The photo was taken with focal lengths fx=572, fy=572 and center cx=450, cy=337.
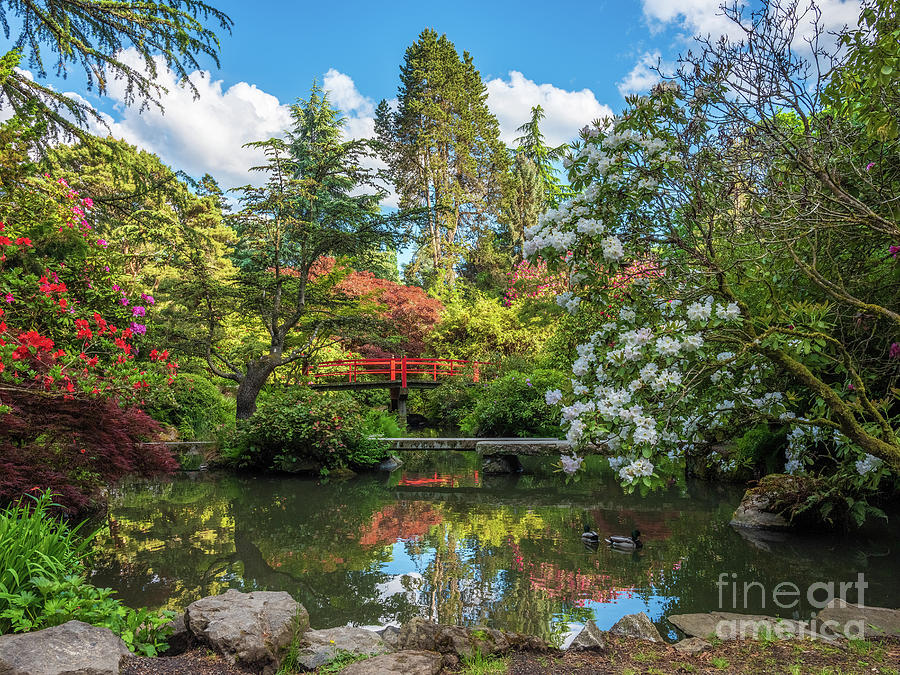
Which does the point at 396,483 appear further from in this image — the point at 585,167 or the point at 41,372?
the point at 585,167

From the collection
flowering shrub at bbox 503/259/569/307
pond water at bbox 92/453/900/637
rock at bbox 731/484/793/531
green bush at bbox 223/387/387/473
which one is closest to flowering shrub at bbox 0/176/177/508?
pond water at bbox 92/453/900/637

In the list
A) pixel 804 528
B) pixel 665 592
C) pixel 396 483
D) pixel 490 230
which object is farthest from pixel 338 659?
pixel 490 230

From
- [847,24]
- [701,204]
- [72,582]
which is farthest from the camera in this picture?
[847,24]

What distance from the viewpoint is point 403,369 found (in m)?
17.7

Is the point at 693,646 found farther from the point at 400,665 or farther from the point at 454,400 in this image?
the point at 454,400

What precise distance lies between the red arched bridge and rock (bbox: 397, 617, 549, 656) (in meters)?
14.1

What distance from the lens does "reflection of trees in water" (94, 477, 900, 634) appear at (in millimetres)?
4238

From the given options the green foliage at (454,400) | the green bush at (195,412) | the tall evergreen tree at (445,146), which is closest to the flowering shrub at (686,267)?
the green bush at (195,412)

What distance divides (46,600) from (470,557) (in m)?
3.33

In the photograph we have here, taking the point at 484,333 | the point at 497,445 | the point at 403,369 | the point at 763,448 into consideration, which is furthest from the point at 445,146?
the point at 763,448

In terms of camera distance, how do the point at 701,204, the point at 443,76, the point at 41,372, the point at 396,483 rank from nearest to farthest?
the point at 701,204
the point at 41,372
the point at 396,483
the point at 443,76

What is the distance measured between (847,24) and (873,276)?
191cm

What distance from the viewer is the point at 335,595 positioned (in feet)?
14.5

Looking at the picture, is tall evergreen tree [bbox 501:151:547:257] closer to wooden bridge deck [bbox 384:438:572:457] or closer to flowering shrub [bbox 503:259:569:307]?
flowering shrub [bbox 503:259:569:307]
